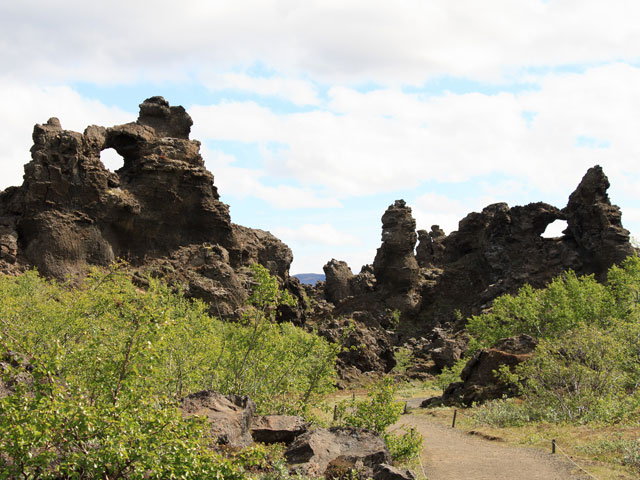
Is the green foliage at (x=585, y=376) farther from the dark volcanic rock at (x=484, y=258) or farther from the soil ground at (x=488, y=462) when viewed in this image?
the dark volcanic rock at (x=484, y=258)

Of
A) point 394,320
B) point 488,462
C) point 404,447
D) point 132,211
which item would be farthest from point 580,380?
point 394,320

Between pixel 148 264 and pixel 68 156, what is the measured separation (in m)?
13.9

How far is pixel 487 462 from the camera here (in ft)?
63.9

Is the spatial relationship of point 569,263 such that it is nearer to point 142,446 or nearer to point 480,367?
point 480,367

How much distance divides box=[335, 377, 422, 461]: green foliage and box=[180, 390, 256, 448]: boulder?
445cm

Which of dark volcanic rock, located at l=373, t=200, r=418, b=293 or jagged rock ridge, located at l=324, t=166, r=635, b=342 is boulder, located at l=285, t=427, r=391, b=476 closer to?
jagged rock ridge, located at l=324, t=166, r=635, b=342

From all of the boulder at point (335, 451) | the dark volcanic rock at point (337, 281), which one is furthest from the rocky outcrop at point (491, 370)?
the dark volcanic rock at point (337, 281)

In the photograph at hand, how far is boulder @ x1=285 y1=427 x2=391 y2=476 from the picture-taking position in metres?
13.3

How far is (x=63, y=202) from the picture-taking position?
2120 inches

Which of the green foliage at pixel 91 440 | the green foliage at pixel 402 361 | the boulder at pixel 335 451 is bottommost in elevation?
the green foliage at pixel 402 361

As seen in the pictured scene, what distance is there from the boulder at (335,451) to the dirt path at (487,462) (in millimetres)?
3706

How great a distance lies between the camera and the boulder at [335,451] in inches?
524

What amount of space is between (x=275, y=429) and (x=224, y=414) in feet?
6.99

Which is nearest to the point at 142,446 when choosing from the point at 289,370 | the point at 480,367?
the point at 289,370
